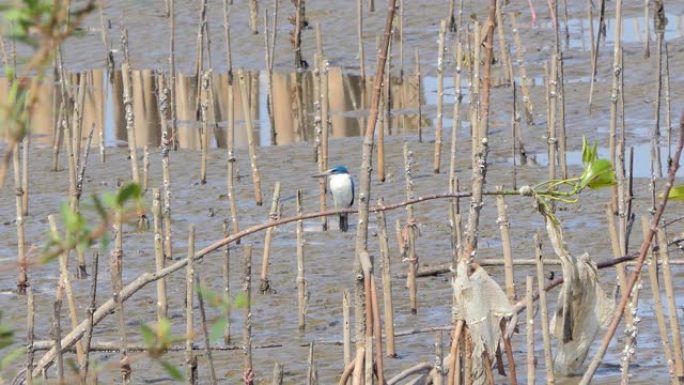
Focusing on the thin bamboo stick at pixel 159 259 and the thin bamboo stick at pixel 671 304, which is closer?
the thin bamboo stick at pixel 671 304

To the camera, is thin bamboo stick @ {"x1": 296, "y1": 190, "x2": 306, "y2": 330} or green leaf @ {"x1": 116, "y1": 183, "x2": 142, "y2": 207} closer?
green leaf @ {"x1": 116, "y1": 183, "x2": 142, "y2": 207}

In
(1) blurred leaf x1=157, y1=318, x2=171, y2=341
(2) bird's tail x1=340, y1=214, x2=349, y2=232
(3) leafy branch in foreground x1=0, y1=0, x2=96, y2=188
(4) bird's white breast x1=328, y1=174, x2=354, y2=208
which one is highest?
(3) leafy branch in foreground x1=0, y1=0, x2=96, y2=188

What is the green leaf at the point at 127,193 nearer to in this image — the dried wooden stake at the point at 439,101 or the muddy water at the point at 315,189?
the muddy water at the point at 315,189

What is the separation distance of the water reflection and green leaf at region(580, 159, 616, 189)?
740cm

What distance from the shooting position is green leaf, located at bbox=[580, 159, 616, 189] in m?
3.20

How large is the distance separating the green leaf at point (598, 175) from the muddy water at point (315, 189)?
1.96 m

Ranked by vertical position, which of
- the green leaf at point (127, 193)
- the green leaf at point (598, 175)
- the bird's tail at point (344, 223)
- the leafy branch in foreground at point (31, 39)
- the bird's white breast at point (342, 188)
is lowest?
the bird's tail at point (344, 223)

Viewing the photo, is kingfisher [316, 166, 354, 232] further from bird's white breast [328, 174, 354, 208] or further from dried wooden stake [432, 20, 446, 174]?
dried wooden stake [432, 20, 446, 174]

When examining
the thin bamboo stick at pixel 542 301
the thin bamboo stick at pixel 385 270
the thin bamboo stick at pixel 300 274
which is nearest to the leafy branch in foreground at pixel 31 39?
the thin bamboo stick at pixel 542 301

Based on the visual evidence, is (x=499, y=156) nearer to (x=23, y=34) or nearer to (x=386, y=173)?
(x=386, y=173)

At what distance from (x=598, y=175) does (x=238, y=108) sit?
1012 cm

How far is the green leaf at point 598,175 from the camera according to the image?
3.20 m

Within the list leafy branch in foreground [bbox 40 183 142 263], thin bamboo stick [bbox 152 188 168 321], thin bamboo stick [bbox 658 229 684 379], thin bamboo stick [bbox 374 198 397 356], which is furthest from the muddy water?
leafy branch in foreground [bbox 40 183 142 263]

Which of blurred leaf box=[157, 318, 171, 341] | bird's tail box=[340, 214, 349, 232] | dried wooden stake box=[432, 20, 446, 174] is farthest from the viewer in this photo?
dried wooden stake box=[432, 20, 446, 174]
